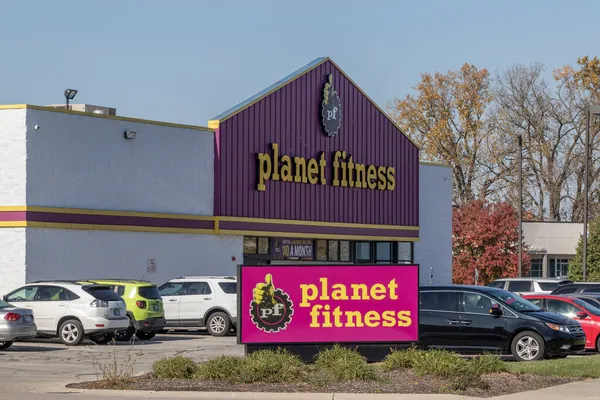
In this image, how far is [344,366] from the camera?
1825 cm

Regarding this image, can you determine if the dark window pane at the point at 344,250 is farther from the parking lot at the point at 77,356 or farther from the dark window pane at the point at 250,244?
the parking lot at the point at 77,356

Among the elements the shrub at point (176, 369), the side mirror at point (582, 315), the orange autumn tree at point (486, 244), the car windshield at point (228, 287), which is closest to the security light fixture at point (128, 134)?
the car windshield at point (228, 287)

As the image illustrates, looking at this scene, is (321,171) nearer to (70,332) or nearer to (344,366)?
(70,332)

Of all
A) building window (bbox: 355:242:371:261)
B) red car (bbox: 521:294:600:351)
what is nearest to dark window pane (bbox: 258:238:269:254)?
building window (bbox: 355:242:371:261)

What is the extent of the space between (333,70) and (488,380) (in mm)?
29997

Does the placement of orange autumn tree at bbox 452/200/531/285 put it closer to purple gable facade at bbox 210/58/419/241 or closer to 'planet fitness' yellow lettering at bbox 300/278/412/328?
purple gable facade at bbox 210/58/419/241

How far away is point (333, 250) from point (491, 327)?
23.5 meters

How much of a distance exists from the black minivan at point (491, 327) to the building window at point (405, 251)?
2602 centimetres

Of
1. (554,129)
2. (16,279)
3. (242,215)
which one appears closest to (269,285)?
(16,279)

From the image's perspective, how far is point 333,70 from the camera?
155 feet

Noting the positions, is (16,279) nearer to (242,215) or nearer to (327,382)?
(242,215)

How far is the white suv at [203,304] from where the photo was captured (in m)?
32.9

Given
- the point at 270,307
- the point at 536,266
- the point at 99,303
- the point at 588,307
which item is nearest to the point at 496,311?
the point at 588,307

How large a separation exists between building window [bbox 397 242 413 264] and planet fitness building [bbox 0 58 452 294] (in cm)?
7
